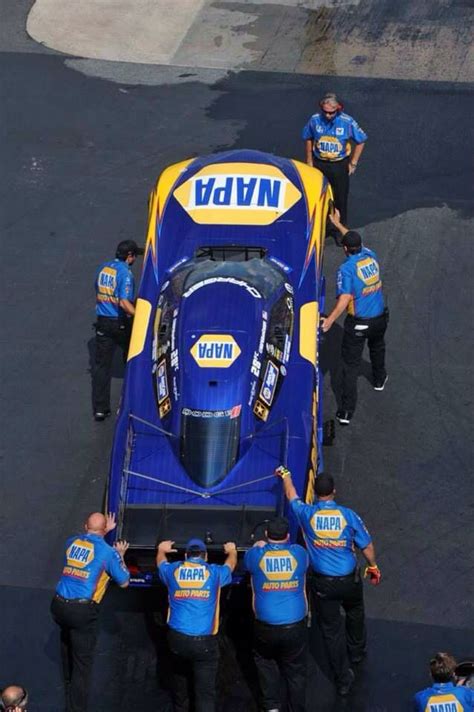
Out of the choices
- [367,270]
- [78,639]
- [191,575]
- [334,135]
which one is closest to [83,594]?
[78,639]

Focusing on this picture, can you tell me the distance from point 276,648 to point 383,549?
Answer: 1.97 metres

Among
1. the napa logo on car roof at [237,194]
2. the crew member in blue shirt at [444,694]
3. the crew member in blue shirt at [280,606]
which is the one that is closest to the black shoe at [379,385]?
the napa logo on car roof at [237,194]

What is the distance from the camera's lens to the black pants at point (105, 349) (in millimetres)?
12633

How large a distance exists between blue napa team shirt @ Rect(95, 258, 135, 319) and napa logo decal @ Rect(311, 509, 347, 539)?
3.61 metres

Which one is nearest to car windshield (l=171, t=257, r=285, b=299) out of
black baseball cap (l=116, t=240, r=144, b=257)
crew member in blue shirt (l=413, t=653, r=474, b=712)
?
black baseball cap (l=116, t=240, r=144, b=257)

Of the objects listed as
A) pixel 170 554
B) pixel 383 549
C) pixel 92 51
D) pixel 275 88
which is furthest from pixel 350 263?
pixel 92 51

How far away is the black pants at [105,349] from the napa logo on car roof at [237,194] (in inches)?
47.9

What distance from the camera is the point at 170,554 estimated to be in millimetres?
9992

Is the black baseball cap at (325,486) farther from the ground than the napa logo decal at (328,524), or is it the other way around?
the black baseball cap at (325,486)

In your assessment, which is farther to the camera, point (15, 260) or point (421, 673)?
point (15, 260)

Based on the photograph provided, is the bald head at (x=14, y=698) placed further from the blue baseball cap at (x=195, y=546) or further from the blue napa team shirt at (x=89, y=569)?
the blue baseball cap at (x=195, y=546)

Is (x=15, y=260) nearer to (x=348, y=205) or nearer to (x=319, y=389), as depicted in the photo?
(x=348, y=205)

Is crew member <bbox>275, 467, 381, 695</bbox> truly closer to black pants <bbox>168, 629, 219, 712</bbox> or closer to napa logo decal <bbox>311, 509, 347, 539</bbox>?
napa logo decal <bbox>311, 509, 347, 539</bbox>

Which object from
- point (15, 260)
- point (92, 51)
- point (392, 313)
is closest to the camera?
point (392, 313)
